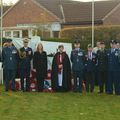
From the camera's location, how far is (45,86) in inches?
749

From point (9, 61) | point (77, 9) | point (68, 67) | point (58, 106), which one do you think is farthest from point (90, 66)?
point (77, 9)

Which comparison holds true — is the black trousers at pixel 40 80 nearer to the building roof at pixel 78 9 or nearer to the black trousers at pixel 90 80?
the black trousers at pixel 90 80

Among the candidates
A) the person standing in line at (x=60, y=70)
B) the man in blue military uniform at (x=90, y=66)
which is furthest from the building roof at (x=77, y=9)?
the man in blue military uniform at (x=90, y=66)

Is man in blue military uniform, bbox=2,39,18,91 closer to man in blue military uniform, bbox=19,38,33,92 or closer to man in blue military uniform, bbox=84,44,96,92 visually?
man in blue military uniform, bbox=19,38,33,92

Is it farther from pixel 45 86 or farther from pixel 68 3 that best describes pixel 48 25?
pixel 45 86

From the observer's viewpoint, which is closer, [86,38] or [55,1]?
[86,38]

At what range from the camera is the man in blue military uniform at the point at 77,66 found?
18525 mm

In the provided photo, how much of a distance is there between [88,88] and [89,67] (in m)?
0.81

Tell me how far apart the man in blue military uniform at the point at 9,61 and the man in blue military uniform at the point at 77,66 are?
6.33ft

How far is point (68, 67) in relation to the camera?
62.1ft

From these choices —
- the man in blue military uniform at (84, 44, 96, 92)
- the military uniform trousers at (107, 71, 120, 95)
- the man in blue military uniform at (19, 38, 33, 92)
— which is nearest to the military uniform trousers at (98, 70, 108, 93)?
the military uniform trousers at (107, 71, 120, 95)

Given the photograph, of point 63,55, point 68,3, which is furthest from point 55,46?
point 68,3

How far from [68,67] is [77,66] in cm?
50

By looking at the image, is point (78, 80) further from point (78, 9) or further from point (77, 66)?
point (78, 9)
